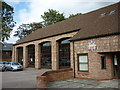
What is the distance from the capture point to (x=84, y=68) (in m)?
15.0

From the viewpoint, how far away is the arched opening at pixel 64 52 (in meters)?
23.1

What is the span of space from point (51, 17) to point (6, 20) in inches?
697

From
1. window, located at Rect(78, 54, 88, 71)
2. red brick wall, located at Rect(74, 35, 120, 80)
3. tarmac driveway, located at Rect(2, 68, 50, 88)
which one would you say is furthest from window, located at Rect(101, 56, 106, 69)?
tarmac driveway, located at Rect(2, 68, 50, 88)

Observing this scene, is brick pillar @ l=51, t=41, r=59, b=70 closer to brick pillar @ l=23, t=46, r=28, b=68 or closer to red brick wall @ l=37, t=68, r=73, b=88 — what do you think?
red brick wall @ l=37, t=68, r=73, b=88

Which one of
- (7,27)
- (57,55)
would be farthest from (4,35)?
(57,55)

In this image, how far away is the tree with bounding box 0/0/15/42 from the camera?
3675 cm

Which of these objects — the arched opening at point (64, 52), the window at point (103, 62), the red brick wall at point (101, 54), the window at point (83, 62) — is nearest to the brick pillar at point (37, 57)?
the arched opening at point (64, 52)

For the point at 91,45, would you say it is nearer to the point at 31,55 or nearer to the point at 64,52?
the point at 64,52

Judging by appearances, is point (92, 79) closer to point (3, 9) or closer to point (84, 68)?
point (84, 68)

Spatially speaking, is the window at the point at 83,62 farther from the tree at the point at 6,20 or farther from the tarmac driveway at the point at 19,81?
the tree at the point at 6,20

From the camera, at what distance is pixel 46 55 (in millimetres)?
27906

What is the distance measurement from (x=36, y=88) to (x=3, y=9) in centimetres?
3219

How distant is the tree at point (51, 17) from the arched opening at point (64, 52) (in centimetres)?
2784

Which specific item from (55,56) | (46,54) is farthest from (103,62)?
(46,54)
